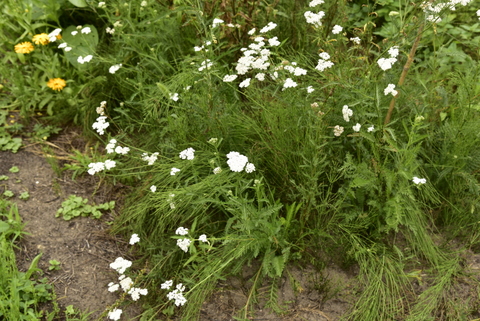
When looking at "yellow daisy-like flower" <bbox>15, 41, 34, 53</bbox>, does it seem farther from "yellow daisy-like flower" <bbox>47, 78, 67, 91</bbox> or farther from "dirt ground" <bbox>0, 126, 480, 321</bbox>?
"dirt ground" <bbox>0, 126, 480, 321</bbox>

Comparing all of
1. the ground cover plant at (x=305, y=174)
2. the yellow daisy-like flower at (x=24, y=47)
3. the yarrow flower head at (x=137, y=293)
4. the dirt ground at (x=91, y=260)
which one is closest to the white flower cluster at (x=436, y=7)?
the ground cover plant at (x=305, y=174)

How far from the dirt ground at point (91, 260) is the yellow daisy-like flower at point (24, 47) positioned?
68 centimetres

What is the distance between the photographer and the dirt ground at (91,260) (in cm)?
211

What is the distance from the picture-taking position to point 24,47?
3133 millimetres

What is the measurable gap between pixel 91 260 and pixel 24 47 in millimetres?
1698

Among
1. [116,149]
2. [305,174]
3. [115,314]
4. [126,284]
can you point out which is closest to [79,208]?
[116,149]

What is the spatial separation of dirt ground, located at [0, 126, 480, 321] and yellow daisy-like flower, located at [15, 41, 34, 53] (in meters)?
0.68

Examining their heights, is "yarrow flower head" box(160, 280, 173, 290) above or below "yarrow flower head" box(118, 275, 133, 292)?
above

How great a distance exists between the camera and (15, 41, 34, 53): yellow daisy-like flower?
3.12 meters

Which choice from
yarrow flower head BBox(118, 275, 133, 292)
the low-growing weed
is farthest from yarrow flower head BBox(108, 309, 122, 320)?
the low-growing weed

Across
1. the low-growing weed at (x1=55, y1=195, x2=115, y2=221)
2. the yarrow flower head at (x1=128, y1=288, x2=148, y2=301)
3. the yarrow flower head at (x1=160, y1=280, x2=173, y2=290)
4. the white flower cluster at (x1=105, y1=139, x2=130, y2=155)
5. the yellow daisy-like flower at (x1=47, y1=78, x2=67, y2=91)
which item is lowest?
the low-growing weed at (x1=55, y1=195, x2=115, y2=221)

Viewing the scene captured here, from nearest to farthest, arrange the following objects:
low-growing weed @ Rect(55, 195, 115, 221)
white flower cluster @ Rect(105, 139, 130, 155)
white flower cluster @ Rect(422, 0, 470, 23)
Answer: white flower cluster @ Rect(422, 0, 470, 23) → white flower cluster @ Rect(105, 139, 130, 155) → low-growing weed @ Rect(55, 195, 115, 221)

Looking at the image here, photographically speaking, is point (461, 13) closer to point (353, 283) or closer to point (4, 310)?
point (353, 283)

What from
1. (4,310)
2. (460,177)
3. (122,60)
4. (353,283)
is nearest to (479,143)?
(460,177)
